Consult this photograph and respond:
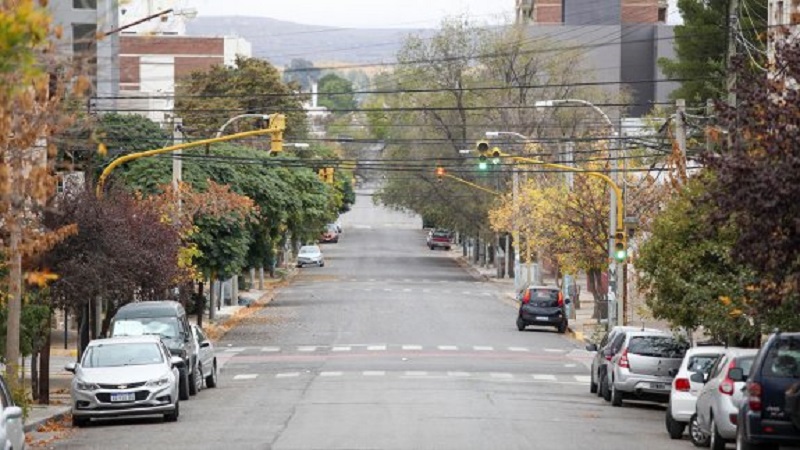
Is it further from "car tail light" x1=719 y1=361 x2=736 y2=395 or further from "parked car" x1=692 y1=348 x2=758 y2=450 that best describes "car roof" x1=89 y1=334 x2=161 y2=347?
"car tail light" x1=719 y1=361 x2=736 y2=395

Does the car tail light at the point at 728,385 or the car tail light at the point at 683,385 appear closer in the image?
the car tail light at the point at 728,385

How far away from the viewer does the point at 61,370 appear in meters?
44.4

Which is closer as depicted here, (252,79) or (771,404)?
(771,404)

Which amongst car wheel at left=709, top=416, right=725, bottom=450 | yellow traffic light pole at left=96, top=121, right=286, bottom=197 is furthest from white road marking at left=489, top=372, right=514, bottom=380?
car wheel at left=709, top=416, right=725, bottom=450

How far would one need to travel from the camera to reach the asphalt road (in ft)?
86.1

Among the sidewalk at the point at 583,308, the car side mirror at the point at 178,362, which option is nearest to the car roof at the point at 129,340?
the car side mirror at the point at 178,362

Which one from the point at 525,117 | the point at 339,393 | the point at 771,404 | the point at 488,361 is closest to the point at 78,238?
the point at 339,393

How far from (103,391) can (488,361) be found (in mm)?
20071

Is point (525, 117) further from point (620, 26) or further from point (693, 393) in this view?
point (693, 393)

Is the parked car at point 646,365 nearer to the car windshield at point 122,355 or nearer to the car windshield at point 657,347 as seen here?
the car windshield at point 657,347

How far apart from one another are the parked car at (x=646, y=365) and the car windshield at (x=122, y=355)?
354 inches

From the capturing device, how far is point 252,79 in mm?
97312

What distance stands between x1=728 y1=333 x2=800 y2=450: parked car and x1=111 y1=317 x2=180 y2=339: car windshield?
17.3m

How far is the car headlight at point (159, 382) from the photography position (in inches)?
1166
